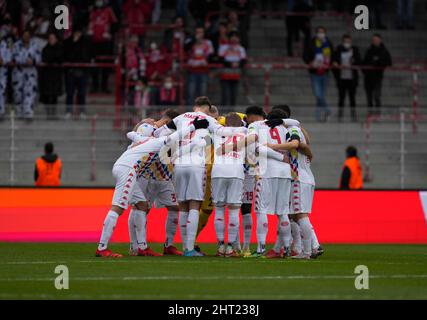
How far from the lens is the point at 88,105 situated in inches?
1202

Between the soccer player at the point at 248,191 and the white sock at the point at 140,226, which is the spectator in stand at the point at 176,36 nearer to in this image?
the soccer player at the point at 248,191

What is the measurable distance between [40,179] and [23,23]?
7.73 metres

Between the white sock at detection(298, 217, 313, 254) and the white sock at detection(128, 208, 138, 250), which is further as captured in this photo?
the white sock at detection(128, 208, 138, 250)

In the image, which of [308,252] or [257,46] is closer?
[308,252]

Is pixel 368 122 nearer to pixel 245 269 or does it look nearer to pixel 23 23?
pixel 23 23

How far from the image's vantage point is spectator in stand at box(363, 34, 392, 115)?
32.2 m

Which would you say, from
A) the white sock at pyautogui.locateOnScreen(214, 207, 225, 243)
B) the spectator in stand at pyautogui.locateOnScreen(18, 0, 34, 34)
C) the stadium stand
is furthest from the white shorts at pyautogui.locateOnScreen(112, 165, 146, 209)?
the spectator in stand at pyautogui.locateOnScreen(18, 0, 34, 34)

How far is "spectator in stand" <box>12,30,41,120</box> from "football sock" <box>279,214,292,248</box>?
12869 mm

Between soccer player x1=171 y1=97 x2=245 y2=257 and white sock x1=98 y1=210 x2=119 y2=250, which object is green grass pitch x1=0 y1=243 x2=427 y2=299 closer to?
white sock x1=98 y1=210 x2=119 y2=250

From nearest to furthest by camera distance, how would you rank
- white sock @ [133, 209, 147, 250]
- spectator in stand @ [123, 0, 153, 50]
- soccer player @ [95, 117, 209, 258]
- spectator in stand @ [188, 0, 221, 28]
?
soccer player @ [95, 117, 209, 258] → white sock @ [133, 209, 147, 250] → spectator in stand @ [123, 0, 153, 50] → spectator in stand @ [188, 0, 221, 28]

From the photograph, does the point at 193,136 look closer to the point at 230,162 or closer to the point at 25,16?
the point at 230,162

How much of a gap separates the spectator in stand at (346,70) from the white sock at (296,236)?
503 inches

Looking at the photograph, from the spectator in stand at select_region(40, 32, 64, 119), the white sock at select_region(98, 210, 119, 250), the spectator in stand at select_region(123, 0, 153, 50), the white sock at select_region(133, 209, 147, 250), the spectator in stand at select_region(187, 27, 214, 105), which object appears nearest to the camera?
the white sock at select_region(98, 210, 119, 250)

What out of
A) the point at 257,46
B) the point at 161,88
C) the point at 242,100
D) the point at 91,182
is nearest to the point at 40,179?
the point at 91,182
